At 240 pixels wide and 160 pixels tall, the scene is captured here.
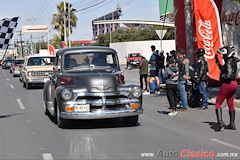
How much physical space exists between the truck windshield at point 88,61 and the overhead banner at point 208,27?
5054 mm

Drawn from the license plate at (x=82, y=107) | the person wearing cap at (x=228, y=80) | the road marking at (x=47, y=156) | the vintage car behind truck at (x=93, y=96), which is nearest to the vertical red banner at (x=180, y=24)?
the vintage car behind truck at (x=93, y=96)

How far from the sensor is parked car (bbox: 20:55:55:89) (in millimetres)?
23844

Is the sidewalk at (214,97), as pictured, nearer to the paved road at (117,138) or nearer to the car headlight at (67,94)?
the paved road at (117,138)

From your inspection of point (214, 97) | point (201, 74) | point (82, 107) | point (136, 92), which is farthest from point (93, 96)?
point (214, 97)

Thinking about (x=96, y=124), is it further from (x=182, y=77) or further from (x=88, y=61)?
(x=182, y=77)

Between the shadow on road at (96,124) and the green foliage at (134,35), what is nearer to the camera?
the shadow on road at (96,124)

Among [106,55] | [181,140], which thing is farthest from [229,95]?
[106,55]

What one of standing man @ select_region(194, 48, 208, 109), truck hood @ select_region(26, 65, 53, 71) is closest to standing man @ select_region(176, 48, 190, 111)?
Answer: standing man @ select_region(194, 48, 208, 109)

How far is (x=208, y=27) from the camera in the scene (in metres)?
15.7

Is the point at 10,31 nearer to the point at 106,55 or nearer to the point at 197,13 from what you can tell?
the point at 106,55

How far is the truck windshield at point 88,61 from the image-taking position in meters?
11.4

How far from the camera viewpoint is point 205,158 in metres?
7.16

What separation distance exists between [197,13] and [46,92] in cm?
639

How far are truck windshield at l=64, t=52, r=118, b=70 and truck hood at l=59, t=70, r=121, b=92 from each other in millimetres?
676
